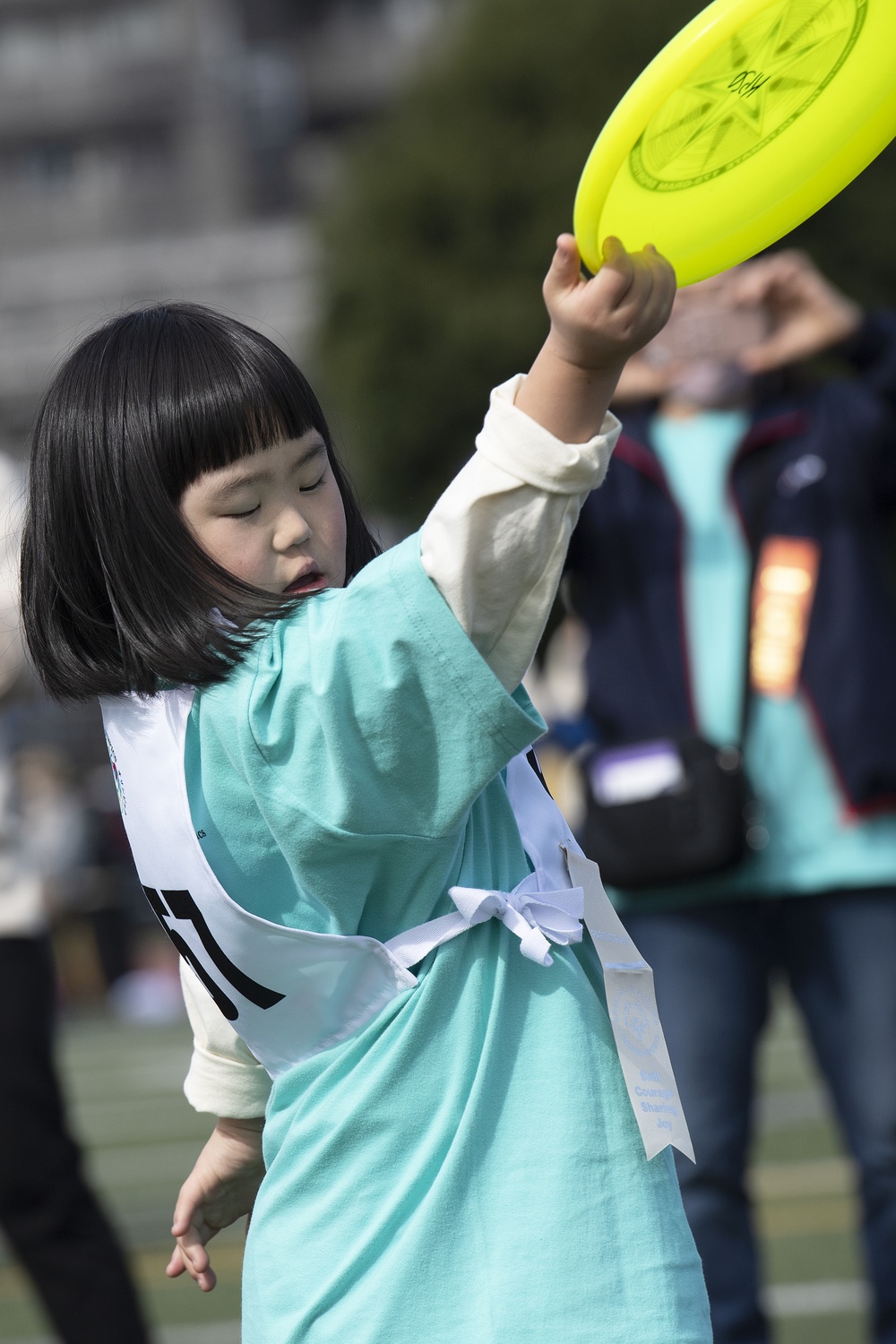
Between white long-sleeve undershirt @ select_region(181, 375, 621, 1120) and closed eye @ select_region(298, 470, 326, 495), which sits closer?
white long-sleeve undershirt @ select_region(181, 375, 621, 1120)

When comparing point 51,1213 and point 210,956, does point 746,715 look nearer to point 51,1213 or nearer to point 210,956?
point 51,1213

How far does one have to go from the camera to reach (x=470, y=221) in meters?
19.7

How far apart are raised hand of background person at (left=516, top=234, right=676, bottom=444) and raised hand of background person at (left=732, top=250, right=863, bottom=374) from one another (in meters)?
2.01

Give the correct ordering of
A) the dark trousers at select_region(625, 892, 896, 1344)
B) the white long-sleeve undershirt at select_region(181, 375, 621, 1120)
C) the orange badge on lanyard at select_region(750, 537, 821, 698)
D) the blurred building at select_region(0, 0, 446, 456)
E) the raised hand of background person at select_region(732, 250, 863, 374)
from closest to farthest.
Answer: the white long-sleeve undershirt at select_region(181, 375, 621, 1120) < the dark trousers at select_region(625, 892, 896, 1344) < the orange badge on lanyard at select_region(750, 537, 821, 698) < the raised hand of background person at select_region(732, 250, 863, 374) < the blurred building at select_region(0, 0, 446, 456)

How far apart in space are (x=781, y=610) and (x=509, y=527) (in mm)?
1858

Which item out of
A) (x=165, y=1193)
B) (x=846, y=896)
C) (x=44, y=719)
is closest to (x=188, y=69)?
(x=44, y=719)

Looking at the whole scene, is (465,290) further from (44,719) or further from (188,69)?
(188,69)

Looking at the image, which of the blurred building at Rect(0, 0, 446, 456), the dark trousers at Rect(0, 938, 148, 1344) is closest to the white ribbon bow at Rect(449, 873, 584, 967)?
the dark trousers at Rect(0, 938, 148, 1344)

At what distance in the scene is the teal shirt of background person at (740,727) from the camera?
3.03 meters

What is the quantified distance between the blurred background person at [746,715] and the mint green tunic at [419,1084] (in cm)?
148

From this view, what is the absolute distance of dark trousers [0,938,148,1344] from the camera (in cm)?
315

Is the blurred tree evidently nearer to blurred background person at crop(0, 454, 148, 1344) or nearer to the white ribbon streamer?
blurred background person at crop(0, 454, 148, 1344)

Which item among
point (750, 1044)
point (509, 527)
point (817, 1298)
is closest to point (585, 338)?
point (509, 527)

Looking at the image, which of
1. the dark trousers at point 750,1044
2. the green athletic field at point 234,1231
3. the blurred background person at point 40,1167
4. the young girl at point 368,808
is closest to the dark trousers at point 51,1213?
the blurred background person at point 40,1167
